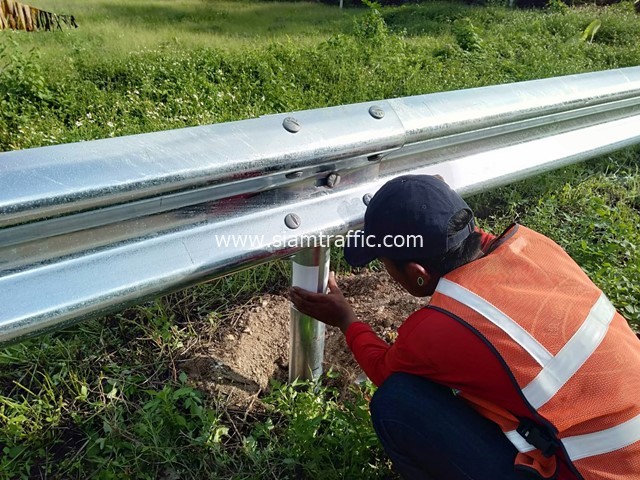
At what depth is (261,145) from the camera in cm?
156

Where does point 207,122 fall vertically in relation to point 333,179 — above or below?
below

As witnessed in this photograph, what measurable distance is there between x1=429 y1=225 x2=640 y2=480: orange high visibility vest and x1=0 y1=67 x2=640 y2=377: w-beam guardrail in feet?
1.57

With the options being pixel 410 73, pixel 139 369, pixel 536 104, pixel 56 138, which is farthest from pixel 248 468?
pixel 410 73

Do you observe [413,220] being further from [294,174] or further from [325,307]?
[325,307]

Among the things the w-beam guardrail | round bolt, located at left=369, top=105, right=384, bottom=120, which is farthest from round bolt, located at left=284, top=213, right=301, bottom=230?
round bolt, located at left=369, top=105, right=384, bottom=120

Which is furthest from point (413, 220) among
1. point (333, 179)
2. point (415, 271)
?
point (333, 179)

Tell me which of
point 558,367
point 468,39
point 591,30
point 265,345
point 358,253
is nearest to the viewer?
point 558,367

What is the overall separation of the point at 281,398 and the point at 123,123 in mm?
1960

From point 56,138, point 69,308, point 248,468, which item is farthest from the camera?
point 56,138

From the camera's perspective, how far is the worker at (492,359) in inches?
58.4

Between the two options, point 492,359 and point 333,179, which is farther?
point 333,179

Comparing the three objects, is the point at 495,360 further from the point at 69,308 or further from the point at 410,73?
the point at 410,73

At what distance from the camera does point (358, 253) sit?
1.81m

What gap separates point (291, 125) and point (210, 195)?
293 mm
